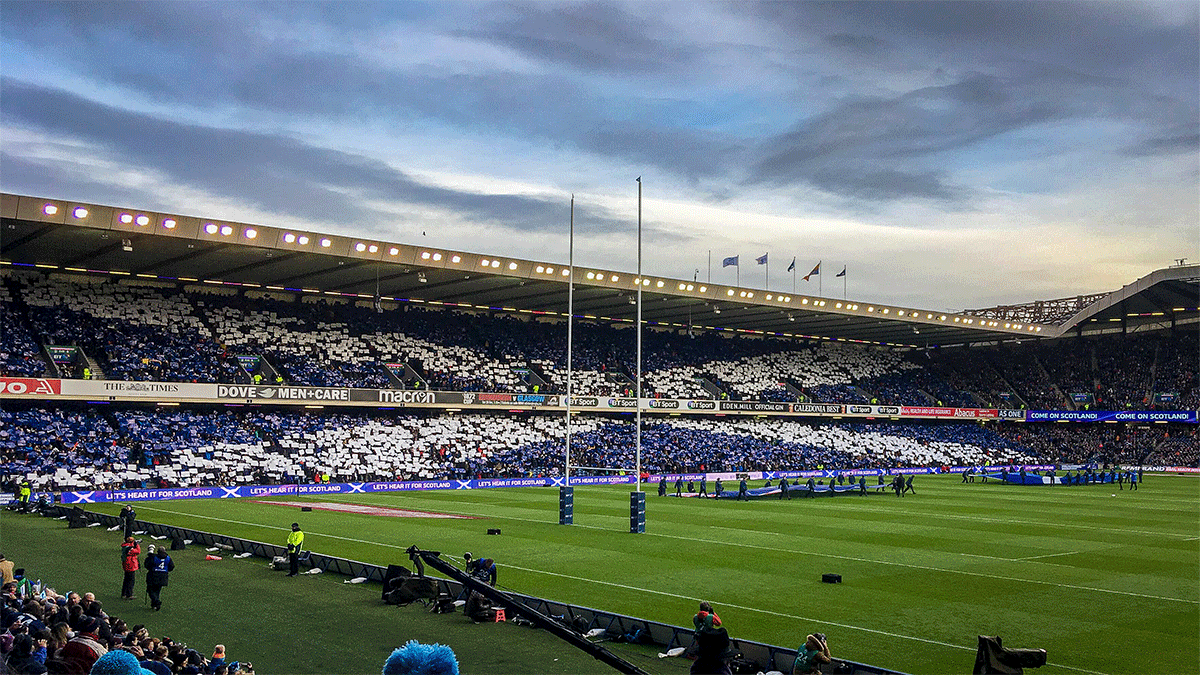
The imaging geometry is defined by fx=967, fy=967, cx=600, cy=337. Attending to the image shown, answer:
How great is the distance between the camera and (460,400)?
5966 centimetres

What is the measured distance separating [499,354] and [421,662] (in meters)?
64.4

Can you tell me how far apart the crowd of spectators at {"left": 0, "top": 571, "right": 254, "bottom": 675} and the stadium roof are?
32268 mm

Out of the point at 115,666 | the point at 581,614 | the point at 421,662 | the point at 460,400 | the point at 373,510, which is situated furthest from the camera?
the point at 460,400

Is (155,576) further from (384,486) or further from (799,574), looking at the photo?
(384,486)

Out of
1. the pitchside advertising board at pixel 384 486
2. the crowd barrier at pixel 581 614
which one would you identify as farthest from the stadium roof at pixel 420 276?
the crowd barrier at pixel 581 614

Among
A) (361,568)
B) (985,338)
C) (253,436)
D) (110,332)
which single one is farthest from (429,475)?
(985,338)

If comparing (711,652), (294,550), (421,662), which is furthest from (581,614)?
(421,662)

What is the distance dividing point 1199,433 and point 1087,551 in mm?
58580

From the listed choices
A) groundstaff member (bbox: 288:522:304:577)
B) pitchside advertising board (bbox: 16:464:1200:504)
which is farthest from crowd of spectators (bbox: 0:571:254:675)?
pitchside advertising board (bbox: 16:464:1200:504)

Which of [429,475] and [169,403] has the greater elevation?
[169,403]

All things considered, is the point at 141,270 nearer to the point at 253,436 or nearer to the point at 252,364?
the point at 252,364

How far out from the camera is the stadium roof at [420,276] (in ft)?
149

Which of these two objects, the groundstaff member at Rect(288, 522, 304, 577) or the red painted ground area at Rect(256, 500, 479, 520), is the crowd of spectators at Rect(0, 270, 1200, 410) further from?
the groundstaff member at Rect(288, 522, 304, 577)

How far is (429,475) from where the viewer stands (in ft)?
178
